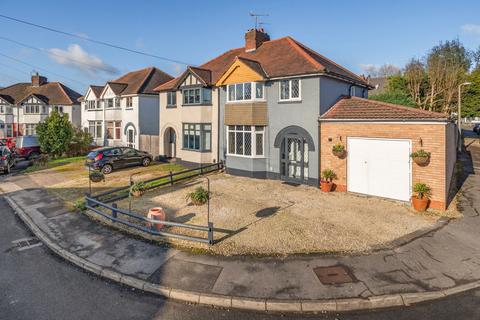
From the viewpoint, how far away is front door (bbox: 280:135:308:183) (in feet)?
53.2

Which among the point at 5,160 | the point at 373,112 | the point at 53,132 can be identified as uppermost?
the point at 373,112

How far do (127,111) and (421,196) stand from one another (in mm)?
27081

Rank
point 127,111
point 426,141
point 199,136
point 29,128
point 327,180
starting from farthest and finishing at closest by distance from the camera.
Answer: point 29,128 < point 127,111 < point 199,136 < point 327,180 < point 426,141

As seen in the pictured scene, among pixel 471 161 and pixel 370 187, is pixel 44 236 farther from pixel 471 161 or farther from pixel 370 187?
pixel 471 161

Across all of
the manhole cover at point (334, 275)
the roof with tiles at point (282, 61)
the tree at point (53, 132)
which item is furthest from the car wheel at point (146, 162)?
the manhole cover at point (334, 275)

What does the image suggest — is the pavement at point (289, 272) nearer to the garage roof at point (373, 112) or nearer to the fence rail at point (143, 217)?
the fence rail at point (143, 217)

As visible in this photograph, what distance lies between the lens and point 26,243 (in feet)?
32.1

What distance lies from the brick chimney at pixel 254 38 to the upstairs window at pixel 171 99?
667 cm

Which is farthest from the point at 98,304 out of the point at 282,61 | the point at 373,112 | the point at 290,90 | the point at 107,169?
the point at 107,169

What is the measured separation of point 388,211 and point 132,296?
32.5 feet

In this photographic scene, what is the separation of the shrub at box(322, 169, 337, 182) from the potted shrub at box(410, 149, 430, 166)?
3779 millimetres

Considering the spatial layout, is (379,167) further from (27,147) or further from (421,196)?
(27,147)

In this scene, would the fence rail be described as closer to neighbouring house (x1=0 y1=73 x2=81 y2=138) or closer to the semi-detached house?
the semi-detached house

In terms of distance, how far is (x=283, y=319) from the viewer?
5.78m
